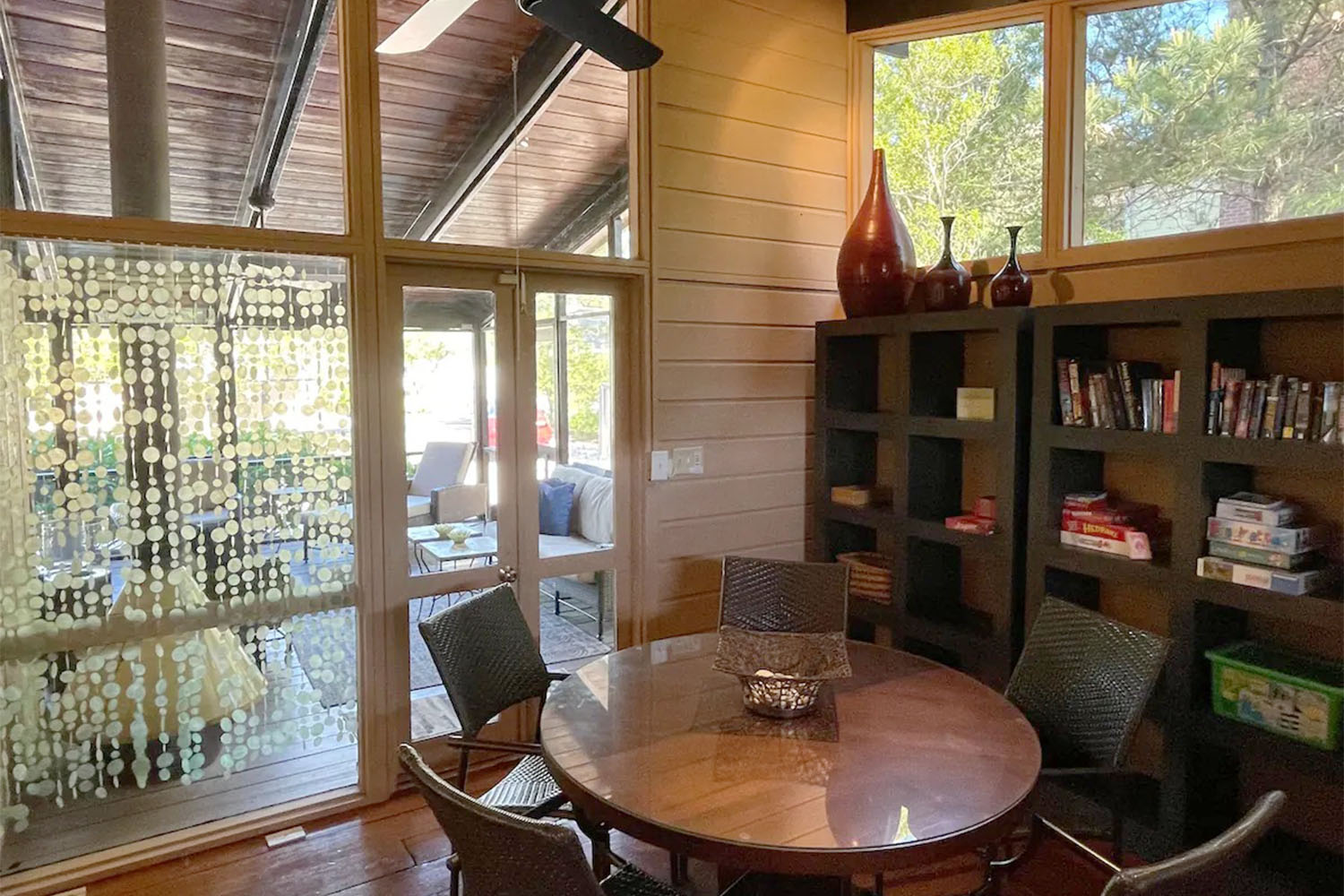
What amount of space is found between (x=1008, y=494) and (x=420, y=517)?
2105 millimetres

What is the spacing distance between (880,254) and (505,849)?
8.73 ft

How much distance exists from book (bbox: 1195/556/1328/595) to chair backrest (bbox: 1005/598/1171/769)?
0.38 meters

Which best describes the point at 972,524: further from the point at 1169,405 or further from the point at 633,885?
the point at 633,885

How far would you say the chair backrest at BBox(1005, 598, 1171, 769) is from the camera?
2111mm

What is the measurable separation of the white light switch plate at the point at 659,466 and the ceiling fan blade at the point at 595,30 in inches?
67.2

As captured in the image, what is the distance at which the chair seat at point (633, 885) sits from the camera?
70.6 inches

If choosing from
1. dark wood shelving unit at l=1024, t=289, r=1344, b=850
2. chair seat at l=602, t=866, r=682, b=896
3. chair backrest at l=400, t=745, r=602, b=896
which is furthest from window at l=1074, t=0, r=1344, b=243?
chair backrest at l=400, t=745, r=602, b=896

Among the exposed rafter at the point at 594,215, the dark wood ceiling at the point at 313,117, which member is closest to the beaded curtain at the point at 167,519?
the dark wood ceiling at the point at 313,117

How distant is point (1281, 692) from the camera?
2316 millimetres

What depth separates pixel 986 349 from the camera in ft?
11.0

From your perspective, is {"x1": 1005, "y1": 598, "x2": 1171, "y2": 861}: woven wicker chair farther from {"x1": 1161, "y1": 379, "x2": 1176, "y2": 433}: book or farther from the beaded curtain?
the beaded curtain

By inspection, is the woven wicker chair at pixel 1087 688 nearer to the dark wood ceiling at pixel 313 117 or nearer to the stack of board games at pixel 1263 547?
the stack of board games at pixel 1263 547

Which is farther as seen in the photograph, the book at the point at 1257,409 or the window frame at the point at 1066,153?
the window frame at the point at 1066,153

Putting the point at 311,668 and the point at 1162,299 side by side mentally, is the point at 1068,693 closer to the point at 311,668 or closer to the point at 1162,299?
the point at 1162,299
